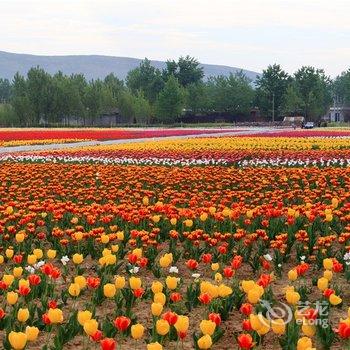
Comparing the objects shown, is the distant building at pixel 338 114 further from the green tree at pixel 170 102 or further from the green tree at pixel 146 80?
the green tree at pixel 170 102

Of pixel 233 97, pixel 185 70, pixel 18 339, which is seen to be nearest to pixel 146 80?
pixel 185 70

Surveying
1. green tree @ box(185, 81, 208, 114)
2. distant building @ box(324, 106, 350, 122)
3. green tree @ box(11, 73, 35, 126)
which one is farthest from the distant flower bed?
distant building @ box(324, 106, 350, 122)

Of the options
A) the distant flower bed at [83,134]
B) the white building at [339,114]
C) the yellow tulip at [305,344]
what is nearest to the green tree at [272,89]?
the white building at [339,114]

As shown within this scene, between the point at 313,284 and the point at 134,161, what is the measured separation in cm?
1354

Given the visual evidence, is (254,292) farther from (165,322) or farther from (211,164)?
(211,164)

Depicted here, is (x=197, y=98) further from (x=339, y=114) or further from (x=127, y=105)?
(x=339, y=114)

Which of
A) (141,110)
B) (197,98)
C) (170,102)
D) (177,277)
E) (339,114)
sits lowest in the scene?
(177,277)

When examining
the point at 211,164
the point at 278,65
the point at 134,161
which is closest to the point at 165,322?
the point at 211,164

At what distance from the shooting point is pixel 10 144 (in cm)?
3284

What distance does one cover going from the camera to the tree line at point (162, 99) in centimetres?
8700

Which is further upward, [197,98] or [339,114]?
[197,98]

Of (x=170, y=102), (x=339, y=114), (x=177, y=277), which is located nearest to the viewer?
(x=177, y=277)

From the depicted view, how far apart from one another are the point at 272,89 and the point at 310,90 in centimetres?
592

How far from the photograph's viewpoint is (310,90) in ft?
321
